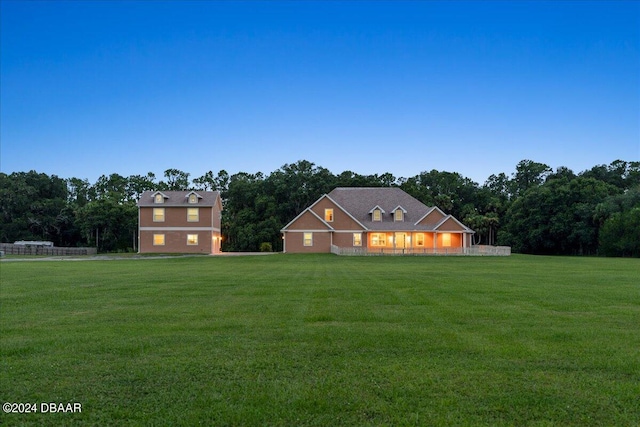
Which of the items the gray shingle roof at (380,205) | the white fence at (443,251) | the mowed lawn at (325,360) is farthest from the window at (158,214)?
the mowed lawn at (325,360)

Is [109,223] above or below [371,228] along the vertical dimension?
above

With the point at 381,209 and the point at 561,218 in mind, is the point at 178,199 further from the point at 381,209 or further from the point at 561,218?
the point at 561,218

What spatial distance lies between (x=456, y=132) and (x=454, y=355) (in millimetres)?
52511

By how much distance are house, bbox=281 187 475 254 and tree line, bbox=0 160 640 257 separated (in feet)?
39.8

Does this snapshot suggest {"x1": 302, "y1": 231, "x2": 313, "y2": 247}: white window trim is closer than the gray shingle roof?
Yes

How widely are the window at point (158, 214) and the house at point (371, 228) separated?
44.8ft

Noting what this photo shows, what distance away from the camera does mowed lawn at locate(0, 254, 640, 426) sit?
4.35 meters

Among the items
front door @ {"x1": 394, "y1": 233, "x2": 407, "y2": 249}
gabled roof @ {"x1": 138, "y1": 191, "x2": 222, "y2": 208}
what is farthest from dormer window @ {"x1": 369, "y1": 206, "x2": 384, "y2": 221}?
gabled roof @ {"x1": 138, "y1": 191, "x2": 222, "y2": 208}

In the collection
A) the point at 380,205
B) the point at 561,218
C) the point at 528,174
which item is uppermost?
the point at 528,174

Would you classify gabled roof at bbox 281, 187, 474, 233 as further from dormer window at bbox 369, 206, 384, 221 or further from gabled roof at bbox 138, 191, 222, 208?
gabled roof at bbox 138, 191, 222, 208

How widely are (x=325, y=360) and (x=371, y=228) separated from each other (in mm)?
41657

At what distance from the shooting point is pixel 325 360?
5977mm

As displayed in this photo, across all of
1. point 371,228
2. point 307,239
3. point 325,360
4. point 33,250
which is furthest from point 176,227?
point 325,360

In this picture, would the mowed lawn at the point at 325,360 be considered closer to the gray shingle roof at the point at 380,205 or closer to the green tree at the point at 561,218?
the gray shingle roof at the point at 380,205
